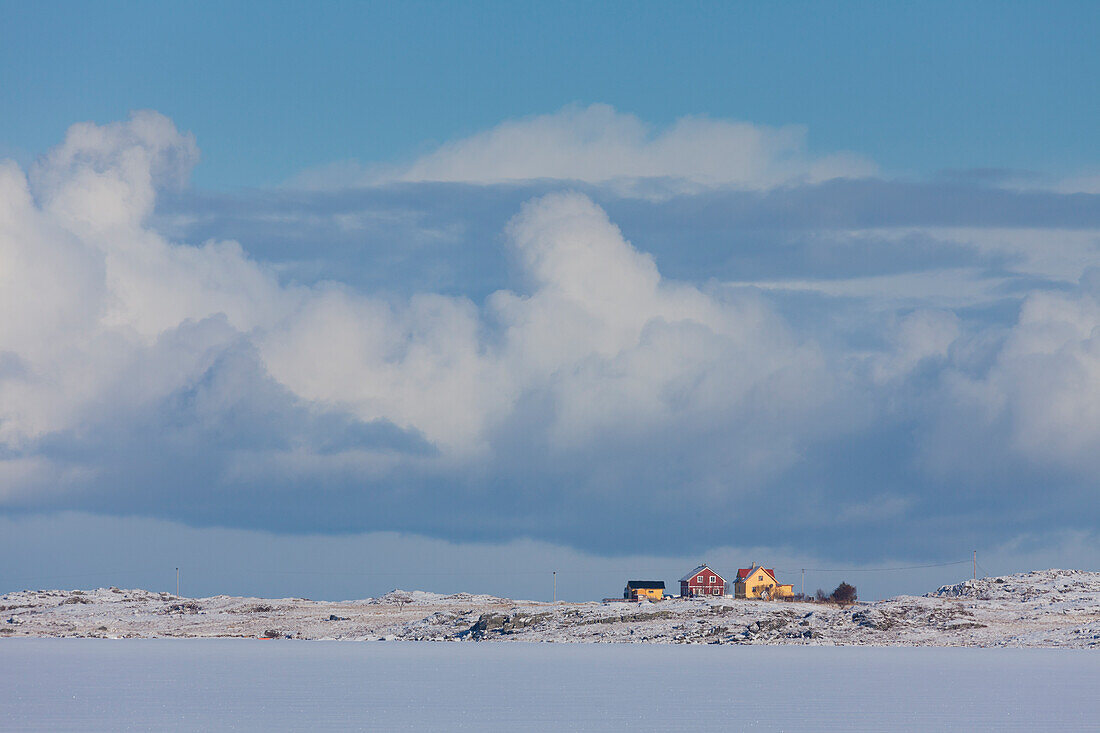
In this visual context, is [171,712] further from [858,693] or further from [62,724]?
[858,693]

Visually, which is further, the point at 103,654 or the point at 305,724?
the point at 103,654

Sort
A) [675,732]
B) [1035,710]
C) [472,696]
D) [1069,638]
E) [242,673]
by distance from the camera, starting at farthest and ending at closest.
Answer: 1. [1069,638]
2. [242,673]
3. [472,696]
4. [1035,710]
5. [675,732]

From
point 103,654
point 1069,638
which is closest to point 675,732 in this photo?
point 103,654

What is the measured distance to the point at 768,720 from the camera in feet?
213

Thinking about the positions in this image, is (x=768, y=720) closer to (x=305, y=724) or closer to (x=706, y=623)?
(x=305, y=724)

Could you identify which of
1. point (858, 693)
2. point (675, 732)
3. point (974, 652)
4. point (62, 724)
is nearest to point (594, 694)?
point (858, 693)

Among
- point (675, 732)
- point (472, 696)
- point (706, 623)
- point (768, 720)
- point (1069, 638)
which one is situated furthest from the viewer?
point (706, 623)

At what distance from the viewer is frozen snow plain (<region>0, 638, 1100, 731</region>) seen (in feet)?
210

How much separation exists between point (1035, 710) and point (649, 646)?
11589 cm

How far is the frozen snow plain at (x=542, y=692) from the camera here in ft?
210

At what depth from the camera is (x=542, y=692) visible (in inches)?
3342

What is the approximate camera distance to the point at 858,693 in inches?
3344

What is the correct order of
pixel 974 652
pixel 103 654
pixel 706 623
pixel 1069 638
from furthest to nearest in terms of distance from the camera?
pixel 706 623 < pixel 1069 638 < pixel 974 652 < pixel 103 654

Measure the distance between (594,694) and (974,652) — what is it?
98580mm
